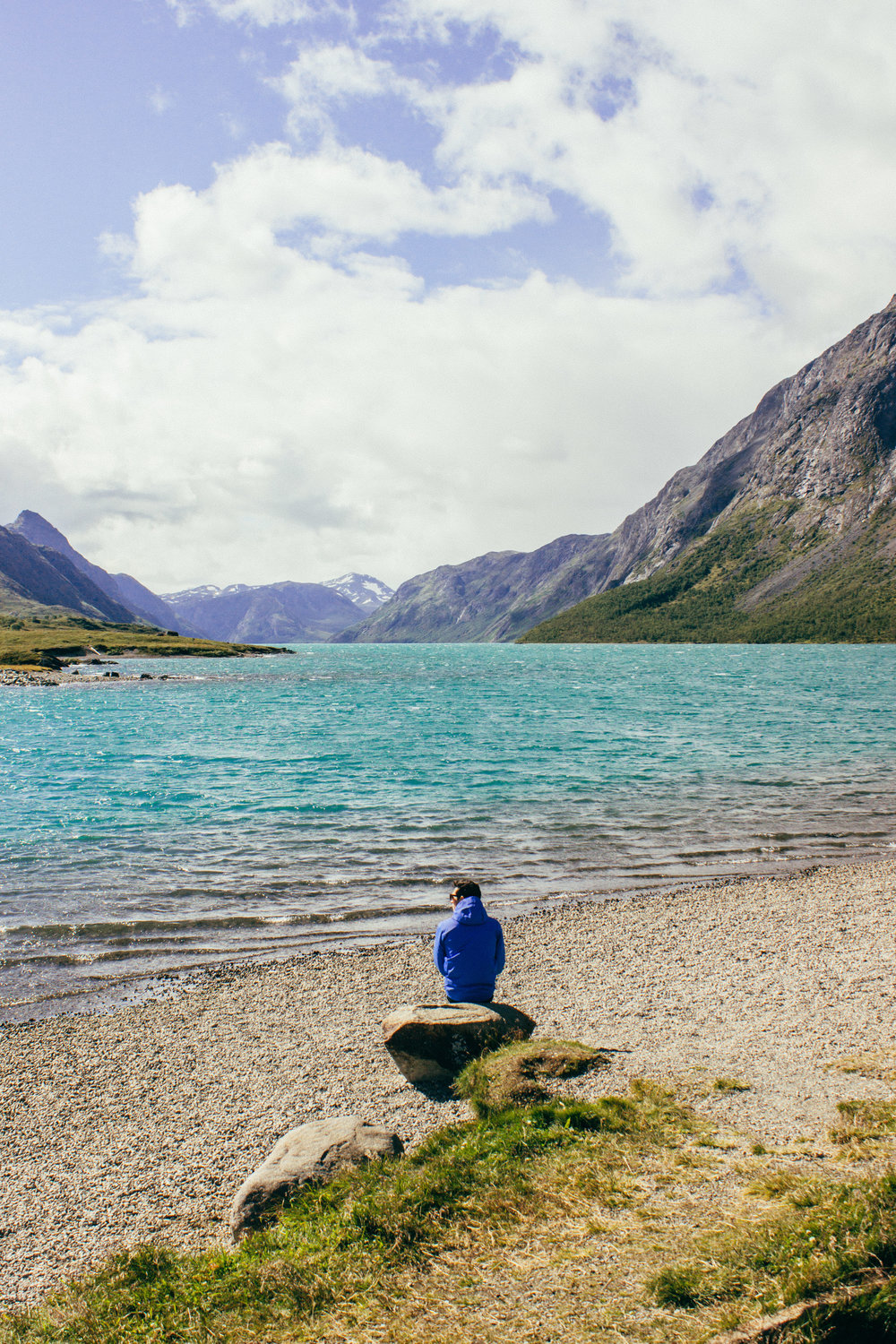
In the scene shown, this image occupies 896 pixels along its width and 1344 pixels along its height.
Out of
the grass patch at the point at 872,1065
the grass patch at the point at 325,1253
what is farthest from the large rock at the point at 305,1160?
the grass patch at the point at 872,1065

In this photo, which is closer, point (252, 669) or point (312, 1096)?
point (312, 1096)

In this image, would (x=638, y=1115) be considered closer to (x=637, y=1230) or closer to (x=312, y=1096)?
(x=637, y=1230)

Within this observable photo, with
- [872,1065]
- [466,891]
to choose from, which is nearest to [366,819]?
[466,891]

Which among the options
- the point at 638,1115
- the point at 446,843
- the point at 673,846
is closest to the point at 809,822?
the point at 673,846

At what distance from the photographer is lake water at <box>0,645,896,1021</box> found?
1917 centimetres

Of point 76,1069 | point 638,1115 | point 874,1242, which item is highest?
point 874,1242

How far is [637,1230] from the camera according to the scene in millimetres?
6574

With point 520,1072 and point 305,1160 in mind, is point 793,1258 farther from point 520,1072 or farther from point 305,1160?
point 305,1160

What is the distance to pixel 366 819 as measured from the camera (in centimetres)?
3017

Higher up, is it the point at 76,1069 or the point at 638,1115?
the point at 638,1115

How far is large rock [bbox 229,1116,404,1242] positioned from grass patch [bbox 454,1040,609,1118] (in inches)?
58.2

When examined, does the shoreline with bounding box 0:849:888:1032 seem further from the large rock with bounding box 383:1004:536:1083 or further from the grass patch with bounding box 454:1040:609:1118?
the grass patch with bounding box 454:1040:609:1118

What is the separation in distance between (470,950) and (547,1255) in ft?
20.3

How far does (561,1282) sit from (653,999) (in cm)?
908
